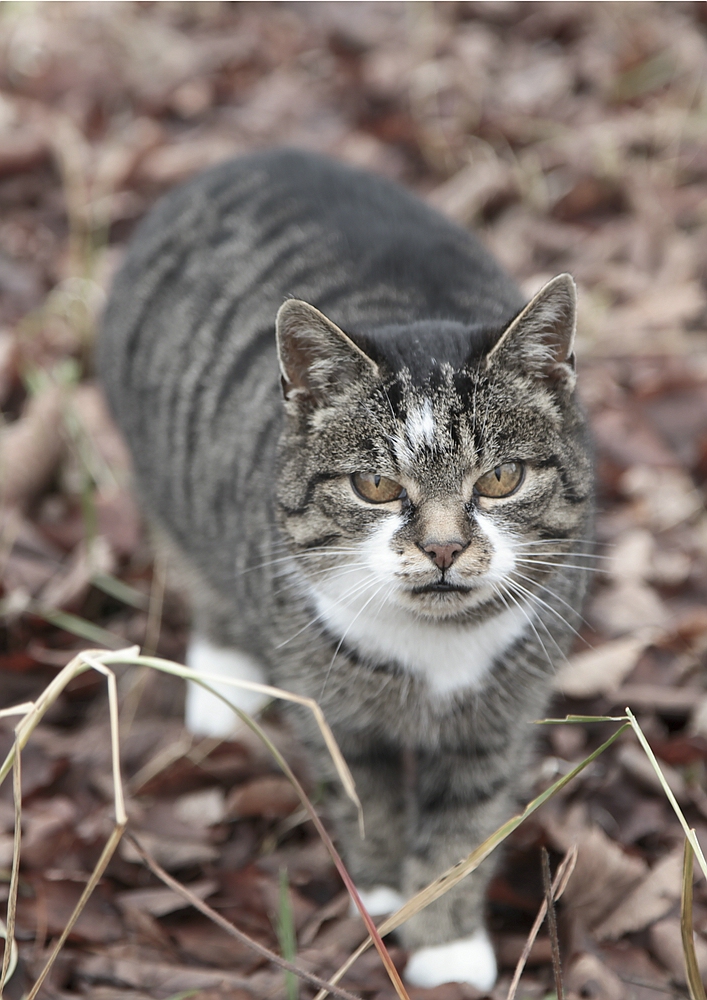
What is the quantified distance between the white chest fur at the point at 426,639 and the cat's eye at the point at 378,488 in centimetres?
19

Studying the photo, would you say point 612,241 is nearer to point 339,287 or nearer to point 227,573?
point 339,287

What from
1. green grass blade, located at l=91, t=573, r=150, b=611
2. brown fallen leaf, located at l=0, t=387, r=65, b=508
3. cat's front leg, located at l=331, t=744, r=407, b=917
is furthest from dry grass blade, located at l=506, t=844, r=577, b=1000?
brown fallen leaf, located at l=0, t=387, r=65, b=508

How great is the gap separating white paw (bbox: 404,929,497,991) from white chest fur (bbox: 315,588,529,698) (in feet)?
1.81

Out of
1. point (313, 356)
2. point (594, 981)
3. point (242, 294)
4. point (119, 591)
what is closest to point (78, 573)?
point (119, 591)

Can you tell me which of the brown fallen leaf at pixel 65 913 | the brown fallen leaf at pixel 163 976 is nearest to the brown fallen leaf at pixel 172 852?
the brown fallen leaf at pixel 65 913

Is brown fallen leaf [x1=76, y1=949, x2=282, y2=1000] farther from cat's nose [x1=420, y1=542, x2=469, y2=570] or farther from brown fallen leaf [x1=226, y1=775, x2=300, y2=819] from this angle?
cat's nose [x1=420, y1=542, x2=469, y2=570]

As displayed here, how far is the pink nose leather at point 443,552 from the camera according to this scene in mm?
1802

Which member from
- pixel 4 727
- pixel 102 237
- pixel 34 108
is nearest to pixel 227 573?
pixel 4 727

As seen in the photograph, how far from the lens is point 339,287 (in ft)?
8.32

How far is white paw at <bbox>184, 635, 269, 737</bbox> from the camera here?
9.16ft

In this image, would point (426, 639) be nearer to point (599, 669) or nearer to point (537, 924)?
point (537, 924)

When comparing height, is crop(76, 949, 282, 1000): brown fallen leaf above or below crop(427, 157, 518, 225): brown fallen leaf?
below

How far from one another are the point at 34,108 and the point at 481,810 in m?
3.85

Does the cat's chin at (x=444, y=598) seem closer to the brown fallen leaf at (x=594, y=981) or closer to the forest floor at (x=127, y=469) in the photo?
the forest floor at (x=127, y=469)
